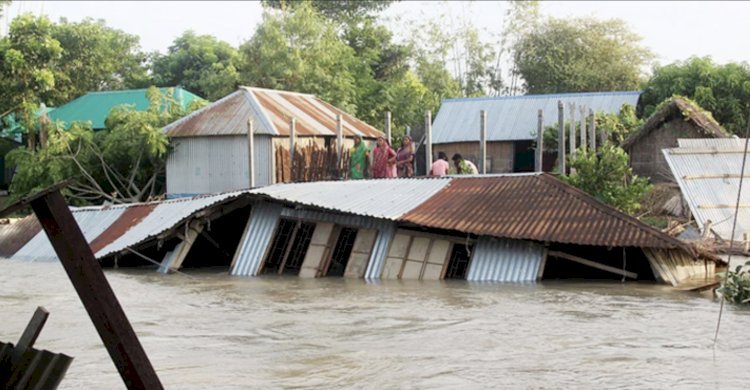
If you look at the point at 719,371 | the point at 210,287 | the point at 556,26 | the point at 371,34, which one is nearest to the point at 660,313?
the point at 719,371

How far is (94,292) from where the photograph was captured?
4.66 meters

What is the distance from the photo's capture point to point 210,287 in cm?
1530

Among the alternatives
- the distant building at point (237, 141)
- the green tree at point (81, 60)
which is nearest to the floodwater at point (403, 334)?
the distant building at point (237, 141)

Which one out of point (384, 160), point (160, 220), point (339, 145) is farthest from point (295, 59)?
point (160, 220)

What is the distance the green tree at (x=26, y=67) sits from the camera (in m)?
28.8

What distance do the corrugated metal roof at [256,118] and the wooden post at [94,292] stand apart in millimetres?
19730

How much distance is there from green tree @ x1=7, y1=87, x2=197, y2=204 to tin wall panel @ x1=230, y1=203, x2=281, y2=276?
9.06 meters

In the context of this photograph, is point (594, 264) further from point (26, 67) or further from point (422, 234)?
point (26, 67)

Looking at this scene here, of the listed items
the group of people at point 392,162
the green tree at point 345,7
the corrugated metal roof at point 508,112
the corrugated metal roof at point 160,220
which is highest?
the green tree at point 345,7

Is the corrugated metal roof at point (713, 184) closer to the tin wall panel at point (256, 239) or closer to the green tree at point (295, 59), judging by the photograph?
the tin wall panel at point (256, 239)

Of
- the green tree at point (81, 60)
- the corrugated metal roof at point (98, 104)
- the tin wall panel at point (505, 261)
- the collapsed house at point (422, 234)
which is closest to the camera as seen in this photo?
the collapsed house at point (422, 234)

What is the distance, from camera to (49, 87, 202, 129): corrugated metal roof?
3162 cm

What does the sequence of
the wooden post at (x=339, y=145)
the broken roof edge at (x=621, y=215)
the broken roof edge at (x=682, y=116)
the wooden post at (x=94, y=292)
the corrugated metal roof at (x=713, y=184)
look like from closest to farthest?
1. the wooden post at (x=94, y=292)
2. the broken roof edge at (x=621, y=215)
3. the corrugated metal roof at (x=713, y=184)
4. the wooden post at (x=339, y=145)
5. the broken roof edge at (x=682, y=116)

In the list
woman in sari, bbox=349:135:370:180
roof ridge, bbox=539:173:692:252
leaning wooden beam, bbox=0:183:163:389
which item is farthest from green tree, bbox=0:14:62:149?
leaning wooden beam, bbox=0:183:163:389
